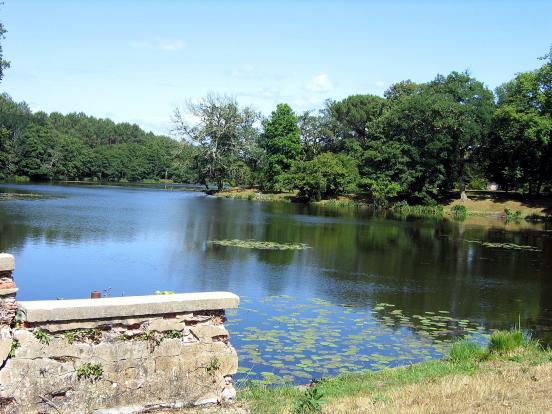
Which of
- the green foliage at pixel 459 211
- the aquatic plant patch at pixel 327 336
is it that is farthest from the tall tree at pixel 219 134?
the aquatic plant patch at pixel 327 336

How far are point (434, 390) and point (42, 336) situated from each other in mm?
4871

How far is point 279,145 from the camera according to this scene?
76000 millimetres

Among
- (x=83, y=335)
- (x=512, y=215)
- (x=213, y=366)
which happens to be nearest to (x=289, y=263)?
(x=213, y=366)

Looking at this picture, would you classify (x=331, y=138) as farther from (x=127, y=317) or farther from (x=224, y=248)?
(x=127, y=317)

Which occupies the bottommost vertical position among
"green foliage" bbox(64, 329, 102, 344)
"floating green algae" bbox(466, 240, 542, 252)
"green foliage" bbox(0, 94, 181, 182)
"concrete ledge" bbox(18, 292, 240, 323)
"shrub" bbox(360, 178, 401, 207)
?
"floating green algae" bbox(466, 240, 542, 252)

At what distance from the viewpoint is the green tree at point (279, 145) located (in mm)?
75750

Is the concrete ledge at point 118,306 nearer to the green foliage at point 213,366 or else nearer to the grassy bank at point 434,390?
the green foliage at point 213,366

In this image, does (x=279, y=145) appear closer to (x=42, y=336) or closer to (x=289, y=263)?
(x=289, y=263)

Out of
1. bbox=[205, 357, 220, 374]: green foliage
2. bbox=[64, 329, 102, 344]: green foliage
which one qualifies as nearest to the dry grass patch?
bbox=[205, 357, 220, 374]: green foliage

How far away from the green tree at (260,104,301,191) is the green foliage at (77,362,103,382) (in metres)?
67.8

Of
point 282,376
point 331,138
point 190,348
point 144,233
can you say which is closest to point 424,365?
point 282,376

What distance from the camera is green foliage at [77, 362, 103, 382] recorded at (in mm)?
6242

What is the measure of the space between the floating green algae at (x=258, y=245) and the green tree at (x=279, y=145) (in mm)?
→ 44582

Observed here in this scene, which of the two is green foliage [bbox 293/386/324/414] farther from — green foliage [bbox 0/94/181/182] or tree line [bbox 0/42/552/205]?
green foliage [bbox 0/94/181/182]
